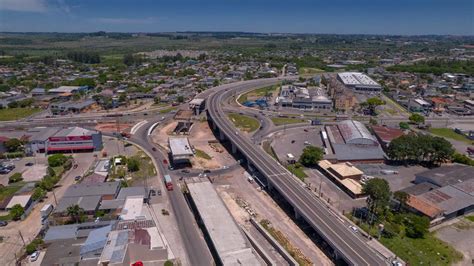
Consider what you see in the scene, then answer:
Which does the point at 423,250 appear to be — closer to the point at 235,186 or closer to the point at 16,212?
the point at 235,186

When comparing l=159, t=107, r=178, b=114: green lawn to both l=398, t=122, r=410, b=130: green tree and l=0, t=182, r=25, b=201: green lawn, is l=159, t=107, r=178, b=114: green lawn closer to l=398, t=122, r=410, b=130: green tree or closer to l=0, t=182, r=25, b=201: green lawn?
l=0, t=182, r=25, b=201: green lawn

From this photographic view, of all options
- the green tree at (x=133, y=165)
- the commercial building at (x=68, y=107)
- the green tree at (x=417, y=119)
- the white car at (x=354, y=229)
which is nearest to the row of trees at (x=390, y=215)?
the white car at (x=354, y=229)

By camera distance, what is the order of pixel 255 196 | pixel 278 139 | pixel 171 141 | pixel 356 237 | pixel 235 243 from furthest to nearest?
pixel 278 139, pixel 171 141, pixel 255 196, pixel 356 237, pixel 235 243

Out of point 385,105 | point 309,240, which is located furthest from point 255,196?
point 385,105

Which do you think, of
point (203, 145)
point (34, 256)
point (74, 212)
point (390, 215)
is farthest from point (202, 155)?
point (390, 215)

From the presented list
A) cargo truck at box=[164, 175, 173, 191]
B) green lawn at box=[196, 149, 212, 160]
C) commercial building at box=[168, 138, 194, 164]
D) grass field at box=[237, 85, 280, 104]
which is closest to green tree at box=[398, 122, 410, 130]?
grass field at box=[237, 85, 280, 104]

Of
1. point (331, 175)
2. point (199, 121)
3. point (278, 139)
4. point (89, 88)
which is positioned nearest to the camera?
point (331, 175)

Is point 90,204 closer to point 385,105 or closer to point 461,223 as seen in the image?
point 461,223
